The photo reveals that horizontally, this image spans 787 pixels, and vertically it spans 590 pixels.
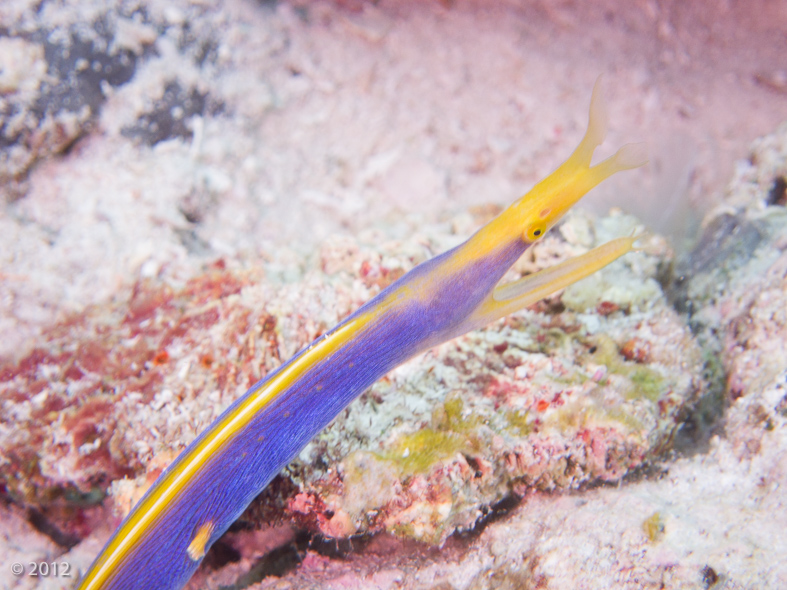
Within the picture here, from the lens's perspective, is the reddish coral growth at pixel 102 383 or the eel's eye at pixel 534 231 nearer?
the eel's eye at pixel 534 231

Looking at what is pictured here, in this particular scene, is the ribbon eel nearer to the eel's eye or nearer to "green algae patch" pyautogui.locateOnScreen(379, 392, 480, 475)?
the eel's eye

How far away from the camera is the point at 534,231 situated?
5.27 feet

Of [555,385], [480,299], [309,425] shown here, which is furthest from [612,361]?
[309,425]

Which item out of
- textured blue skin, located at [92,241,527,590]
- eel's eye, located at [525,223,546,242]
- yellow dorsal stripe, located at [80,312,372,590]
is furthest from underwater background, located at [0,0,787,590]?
eel's eye, located at [525,223,546,242]

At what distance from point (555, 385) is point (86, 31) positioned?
365cm

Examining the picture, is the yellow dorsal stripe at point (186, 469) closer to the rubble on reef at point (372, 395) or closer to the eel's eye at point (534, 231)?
the rubble on reef at point (372, 395)

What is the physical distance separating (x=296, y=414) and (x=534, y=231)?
42.6 inches

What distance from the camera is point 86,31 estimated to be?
302 centimetres

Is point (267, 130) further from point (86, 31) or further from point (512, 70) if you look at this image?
point (512, 70)

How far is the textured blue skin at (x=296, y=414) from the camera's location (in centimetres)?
158

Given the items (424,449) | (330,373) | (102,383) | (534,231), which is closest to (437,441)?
(424,449)

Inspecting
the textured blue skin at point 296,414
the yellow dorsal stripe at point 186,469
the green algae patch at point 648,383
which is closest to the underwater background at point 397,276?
the green algae patch at point 648,383

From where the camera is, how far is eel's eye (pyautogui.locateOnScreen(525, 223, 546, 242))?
160 centimetres

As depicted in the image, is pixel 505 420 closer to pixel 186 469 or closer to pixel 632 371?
pixel 632 371
